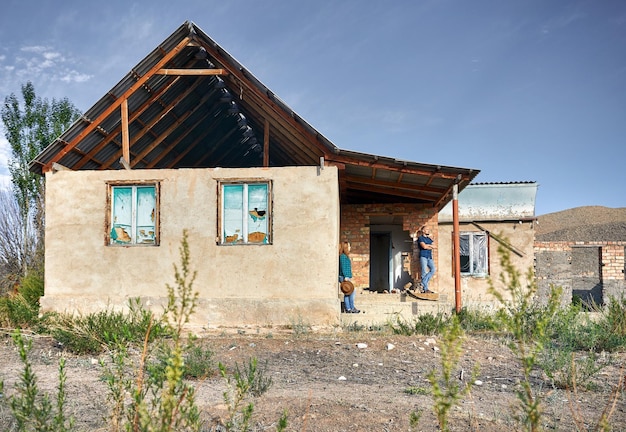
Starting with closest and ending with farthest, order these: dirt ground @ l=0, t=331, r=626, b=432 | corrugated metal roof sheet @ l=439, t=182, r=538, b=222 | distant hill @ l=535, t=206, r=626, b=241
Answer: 1. dirt ground @ l=0, t=331, r=626, b=432
2. corrugated metal roof sheet @ l=439, t=182, r=538, b=222
3. distant hill @ l=535, t=206, r=626, b=241

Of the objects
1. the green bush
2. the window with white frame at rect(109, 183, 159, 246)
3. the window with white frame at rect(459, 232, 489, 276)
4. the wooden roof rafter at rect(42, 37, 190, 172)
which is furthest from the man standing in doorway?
the green bush

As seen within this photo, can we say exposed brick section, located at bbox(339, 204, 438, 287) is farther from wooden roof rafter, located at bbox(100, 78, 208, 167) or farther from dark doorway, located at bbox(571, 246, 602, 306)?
dark doorway, located at bbox(571, 246, 602, 306)

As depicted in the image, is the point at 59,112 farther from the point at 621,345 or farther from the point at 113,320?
the point at 621,345

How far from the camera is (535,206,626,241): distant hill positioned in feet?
126

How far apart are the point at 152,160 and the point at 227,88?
8.06 feet

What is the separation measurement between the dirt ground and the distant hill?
3260 centimetres

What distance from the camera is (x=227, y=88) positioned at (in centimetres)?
1127

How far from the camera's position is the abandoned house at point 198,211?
9492 mm

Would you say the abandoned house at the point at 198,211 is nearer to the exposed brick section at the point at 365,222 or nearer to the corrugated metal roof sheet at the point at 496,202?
the exposed brick section at the point at 365,222

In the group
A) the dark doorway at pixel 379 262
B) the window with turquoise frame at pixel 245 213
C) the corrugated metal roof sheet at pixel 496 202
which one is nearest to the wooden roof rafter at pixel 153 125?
the window with turquoise frame at pixel 245 213

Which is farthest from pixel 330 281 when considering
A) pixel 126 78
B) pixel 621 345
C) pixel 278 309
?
pixel 126 78

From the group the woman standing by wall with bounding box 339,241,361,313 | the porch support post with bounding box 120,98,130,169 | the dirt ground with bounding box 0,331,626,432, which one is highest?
the porch support post with bounding box 120,98,130,169

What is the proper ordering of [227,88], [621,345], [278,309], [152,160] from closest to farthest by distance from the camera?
[621,345], [278,309], [227,88], [152,160]

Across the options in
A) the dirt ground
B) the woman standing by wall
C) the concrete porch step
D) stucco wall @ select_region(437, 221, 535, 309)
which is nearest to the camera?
the dirt ground
